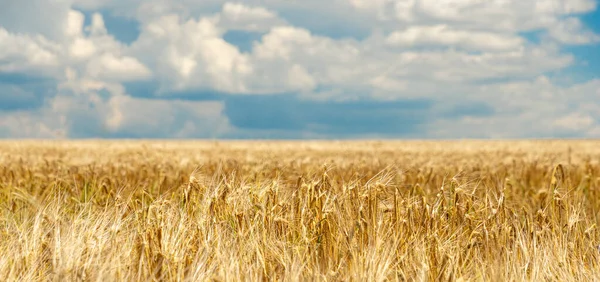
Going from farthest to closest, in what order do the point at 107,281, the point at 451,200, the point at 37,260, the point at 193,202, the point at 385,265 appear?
the point at 193,202 < the point at 451,200 < the point at 37,260 < the point at 385,265 < the point at 107,281

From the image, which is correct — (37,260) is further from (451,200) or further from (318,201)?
(451,200)

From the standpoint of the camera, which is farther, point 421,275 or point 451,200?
point 451,200

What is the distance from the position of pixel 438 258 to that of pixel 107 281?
2330 mm

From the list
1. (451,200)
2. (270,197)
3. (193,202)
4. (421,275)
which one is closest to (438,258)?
(421,275)

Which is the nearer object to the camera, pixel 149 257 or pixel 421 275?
pixel 421 275

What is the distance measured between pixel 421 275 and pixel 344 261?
63cm

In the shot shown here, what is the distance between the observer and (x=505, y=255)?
4879 mm

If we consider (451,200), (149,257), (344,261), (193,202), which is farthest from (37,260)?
(451,200)

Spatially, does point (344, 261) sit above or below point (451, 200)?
below

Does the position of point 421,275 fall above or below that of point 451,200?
below

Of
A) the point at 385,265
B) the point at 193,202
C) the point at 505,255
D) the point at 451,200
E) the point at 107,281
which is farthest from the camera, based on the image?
the point at 193,202

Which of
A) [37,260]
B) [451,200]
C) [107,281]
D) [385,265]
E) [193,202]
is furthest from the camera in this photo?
[193,202]

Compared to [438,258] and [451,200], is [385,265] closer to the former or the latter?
[438,258]

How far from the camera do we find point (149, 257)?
4.46 m
